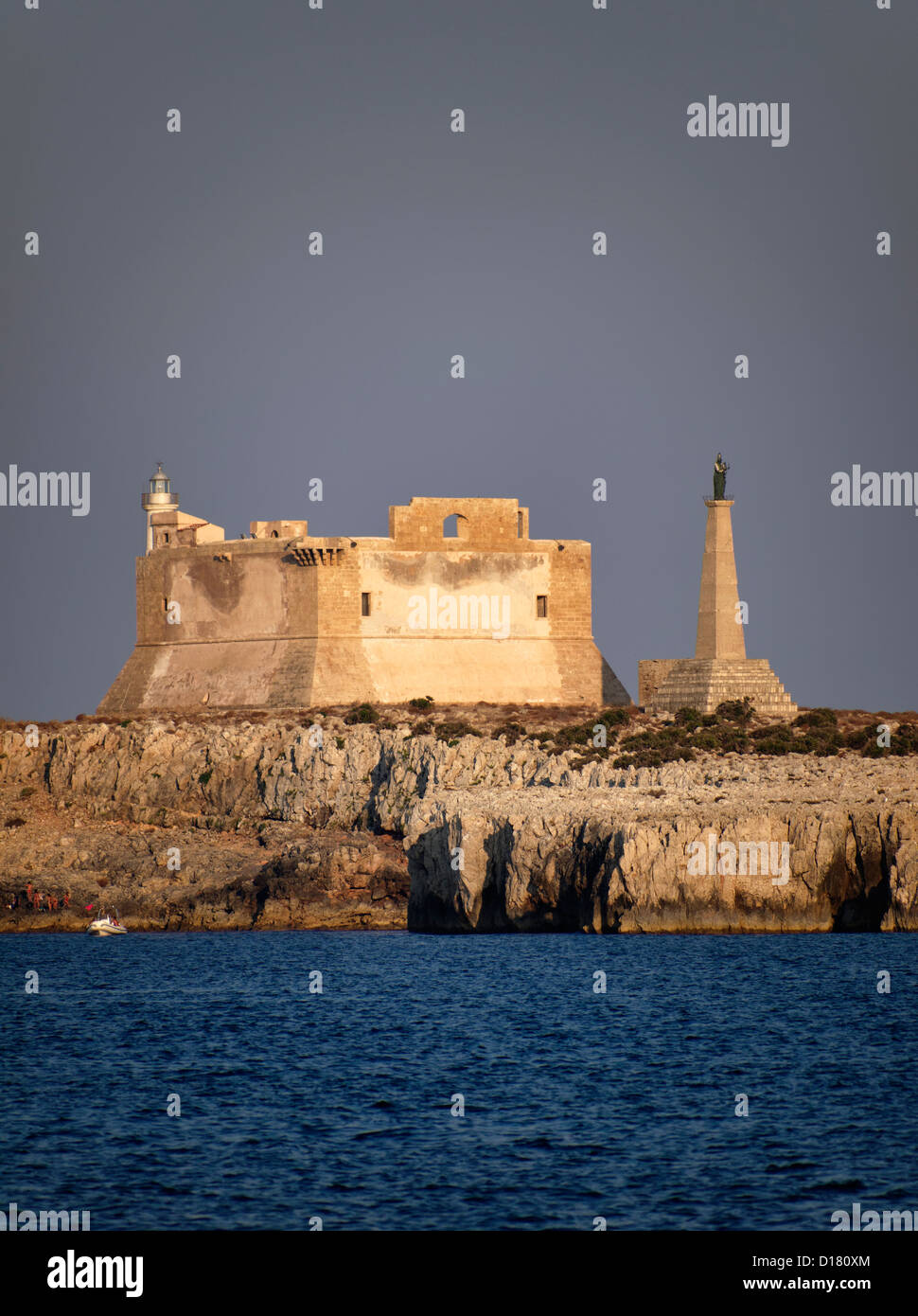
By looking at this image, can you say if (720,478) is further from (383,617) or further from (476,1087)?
(476,1087)

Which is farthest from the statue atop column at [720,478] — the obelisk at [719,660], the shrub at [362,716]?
the shrub at [362,716]

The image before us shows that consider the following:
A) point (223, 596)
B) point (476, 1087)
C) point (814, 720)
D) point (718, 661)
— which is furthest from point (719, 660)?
point (476, 1087)

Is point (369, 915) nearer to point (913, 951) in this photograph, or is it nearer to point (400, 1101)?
point (913, 951)

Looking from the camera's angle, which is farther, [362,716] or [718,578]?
[362,716]

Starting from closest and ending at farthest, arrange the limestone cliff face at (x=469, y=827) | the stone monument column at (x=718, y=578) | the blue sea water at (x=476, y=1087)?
the blue sea water at (x=476, y=1087) < the limestone cliff face at (x=469, y=827) < the stone monument column at (x=718, y=578)

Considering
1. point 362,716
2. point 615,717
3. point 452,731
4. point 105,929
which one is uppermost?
point 362,716

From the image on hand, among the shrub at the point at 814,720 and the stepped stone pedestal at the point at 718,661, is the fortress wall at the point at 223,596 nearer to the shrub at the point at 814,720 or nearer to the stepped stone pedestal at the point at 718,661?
the stepped stone pedestal at the point at 718,661

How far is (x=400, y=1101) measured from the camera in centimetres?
2639

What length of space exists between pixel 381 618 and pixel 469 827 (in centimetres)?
2165

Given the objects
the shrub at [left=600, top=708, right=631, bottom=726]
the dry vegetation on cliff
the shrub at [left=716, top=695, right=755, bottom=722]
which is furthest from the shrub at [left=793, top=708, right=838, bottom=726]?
the shrub at [left=600, top=708, right=631, bottom=726]

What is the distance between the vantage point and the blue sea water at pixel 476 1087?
816 inches

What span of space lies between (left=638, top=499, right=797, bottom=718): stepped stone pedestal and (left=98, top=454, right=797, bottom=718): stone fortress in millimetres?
2934

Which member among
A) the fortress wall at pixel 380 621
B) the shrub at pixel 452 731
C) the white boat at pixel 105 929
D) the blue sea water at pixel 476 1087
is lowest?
the blue sea water at pixel 476 1087

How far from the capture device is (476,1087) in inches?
1080
